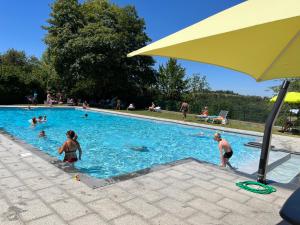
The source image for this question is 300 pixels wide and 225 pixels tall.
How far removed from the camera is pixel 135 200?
4438 millimetres

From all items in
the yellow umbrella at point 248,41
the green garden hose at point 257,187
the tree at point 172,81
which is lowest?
the green garden hose at point 257,187

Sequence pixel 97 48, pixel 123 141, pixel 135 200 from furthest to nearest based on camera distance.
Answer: pixel 97 48
pixel 123 141
pixel 135 200

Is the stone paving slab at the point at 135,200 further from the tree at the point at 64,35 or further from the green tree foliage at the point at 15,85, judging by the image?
the tree at the point at 64,35

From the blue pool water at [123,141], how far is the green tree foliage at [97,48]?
7.51 m

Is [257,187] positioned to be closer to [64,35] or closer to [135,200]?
[135,200]

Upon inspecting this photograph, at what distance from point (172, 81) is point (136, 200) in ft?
93.9

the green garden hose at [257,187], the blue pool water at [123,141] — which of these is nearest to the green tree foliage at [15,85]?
the blue pool water at [123,141]

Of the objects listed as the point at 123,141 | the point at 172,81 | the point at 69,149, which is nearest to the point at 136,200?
the point at 69,149

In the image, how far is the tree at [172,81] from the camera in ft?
106

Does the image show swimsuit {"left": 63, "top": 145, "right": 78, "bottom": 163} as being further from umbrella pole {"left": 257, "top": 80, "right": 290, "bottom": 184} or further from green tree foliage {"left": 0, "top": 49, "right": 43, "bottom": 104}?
green tree foliage {"left": 0, "top": 49, "right": 43, "bottom": 104}

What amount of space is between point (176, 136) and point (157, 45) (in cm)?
1270

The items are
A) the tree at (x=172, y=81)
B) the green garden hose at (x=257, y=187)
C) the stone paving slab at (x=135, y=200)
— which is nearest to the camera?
the stone paving slab at (x=135, y=200)

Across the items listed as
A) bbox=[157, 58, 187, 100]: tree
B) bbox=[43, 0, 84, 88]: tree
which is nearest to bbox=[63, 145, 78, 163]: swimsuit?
bbox=[43, 0, 84, 88]: tree

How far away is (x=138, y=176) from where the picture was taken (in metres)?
5.65
